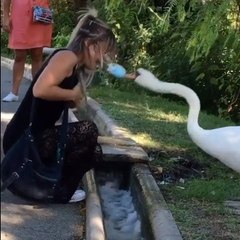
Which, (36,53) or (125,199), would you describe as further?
(36,53)

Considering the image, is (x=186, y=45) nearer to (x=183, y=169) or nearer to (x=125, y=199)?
(x=183, y=169)

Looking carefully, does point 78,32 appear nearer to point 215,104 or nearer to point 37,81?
point 37,81

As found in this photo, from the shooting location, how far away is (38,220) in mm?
4430

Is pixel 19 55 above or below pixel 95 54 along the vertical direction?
below

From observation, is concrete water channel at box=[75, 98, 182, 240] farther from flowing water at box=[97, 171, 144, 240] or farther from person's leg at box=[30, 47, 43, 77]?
person's leg at box=[30, 47, 43, 77]

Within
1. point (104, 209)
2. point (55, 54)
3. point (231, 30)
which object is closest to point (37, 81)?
point (55, 54)

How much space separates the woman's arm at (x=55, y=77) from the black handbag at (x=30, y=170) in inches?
10.3

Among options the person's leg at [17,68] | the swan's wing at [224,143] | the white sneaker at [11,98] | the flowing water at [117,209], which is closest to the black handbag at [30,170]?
the flowing water at [117,209]

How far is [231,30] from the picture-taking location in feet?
19.7

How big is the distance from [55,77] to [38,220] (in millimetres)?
915

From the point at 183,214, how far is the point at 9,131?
1.28 m

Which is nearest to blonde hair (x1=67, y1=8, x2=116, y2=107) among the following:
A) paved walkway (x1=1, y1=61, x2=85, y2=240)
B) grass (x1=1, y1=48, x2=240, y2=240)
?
paved walkway (x1=1, y1=61, x2=85, y2=240)

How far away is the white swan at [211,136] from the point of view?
186 inches

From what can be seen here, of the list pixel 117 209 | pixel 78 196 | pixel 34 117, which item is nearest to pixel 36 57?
pixel 117 209
